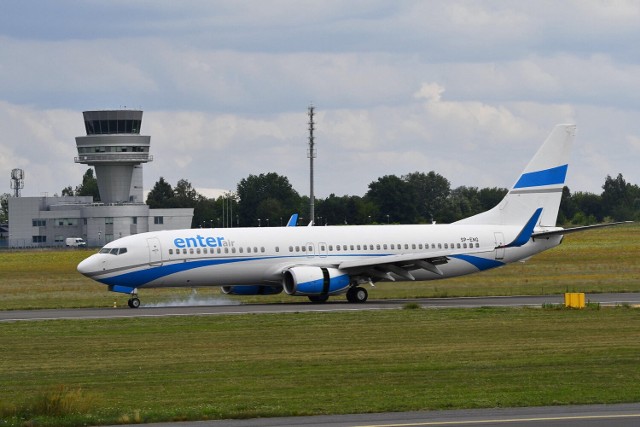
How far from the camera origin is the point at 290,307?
160ft

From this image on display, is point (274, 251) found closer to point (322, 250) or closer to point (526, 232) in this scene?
point (322, 250)

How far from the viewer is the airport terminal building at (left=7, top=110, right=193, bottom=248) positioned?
160 m

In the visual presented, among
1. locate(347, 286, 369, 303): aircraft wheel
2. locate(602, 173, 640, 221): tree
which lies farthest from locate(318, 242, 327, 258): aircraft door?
locate(602, 173, 640, 221): tree

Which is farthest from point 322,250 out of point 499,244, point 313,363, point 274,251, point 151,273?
point 313,363

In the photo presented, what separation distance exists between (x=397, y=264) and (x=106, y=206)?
379 ft

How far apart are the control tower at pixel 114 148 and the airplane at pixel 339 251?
10827 cm

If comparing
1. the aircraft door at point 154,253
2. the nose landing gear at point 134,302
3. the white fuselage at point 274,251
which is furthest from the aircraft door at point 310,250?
the nose landing gear at point 134,302

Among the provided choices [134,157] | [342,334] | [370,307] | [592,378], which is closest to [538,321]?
[342,334]

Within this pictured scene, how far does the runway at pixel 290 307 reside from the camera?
150ft

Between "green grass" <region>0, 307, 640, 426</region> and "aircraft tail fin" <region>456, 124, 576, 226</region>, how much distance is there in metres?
13.2

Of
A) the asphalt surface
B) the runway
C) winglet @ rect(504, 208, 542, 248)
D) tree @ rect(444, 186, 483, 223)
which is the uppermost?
tree @ rect(444, 186, 483, 223)

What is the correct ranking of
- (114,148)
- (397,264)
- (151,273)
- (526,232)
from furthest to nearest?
(114,148) → (526,232) → (397,264) → (151,273)

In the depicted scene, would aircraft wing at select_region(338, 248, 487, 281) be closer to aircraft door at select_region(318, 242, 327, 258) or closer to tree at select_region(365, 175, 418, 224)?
aircraft door at select_region(318, 242, 327, 258)

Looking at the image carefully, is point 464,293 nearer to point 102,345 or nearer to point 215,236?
point 215,236
